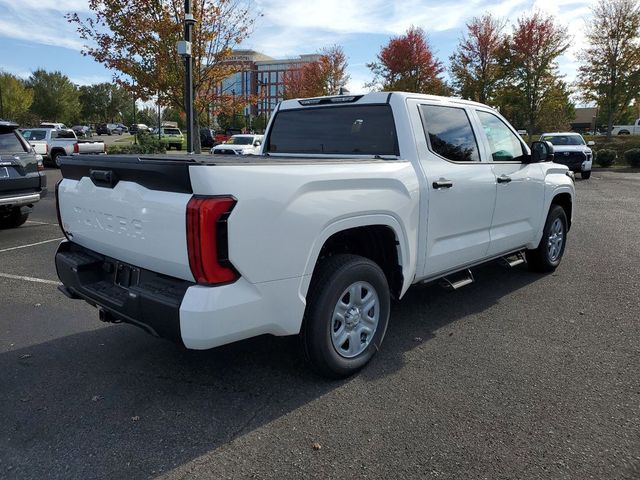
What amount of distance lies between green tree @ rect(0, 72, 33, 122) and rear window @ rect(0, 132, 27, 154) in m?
62.5

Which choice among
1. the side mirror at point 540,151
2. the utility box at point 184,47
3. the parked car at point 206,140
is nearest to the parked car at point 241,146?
the utility box at point 184,47

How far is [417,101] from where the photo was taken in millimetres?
4152

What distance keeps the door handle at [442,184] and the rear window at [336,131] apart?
39 centimetres

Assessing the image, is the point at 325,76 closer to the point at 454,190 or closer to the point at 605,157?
the point at 605,157

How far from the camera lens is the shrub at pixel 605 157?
1081 inches

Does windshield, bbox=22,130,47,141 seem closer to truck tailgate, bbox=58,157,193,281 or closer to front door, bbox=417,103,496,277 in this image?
truck tailgate, bbox=58,157,193,281

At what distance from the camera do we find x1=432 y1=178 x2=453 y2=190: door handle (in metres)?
3.88

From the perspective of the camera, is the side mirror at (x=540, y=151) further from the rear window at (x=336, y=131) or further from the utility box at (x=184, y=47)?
the utility box at (x=184, y=47)

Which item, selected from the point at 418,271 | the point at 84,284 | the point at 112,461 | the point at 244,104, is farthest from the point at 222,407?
the point at 244,104

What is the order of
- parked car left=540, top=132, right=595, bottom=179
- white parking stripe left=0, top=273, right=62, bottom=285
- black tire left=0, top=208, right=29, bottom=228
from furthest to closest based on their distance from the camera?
parked car left=540, top=132, right=595, bottom=179
black tire left=0, top=208, right=29, bottom=228
white parking stripe left=0, top=273, right=62, bottom=285

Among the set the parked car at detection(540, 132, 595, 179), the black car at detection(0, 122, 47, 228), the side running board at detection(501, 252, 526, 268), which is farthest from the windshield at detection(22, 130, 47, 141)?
the side running board at detection(501, 252, 526, 268)

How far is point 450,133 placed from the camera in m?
4.36

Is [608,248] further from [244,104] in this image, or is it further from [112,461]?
[244,104]

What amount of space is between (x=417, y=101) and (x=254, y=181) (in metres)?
2.06
